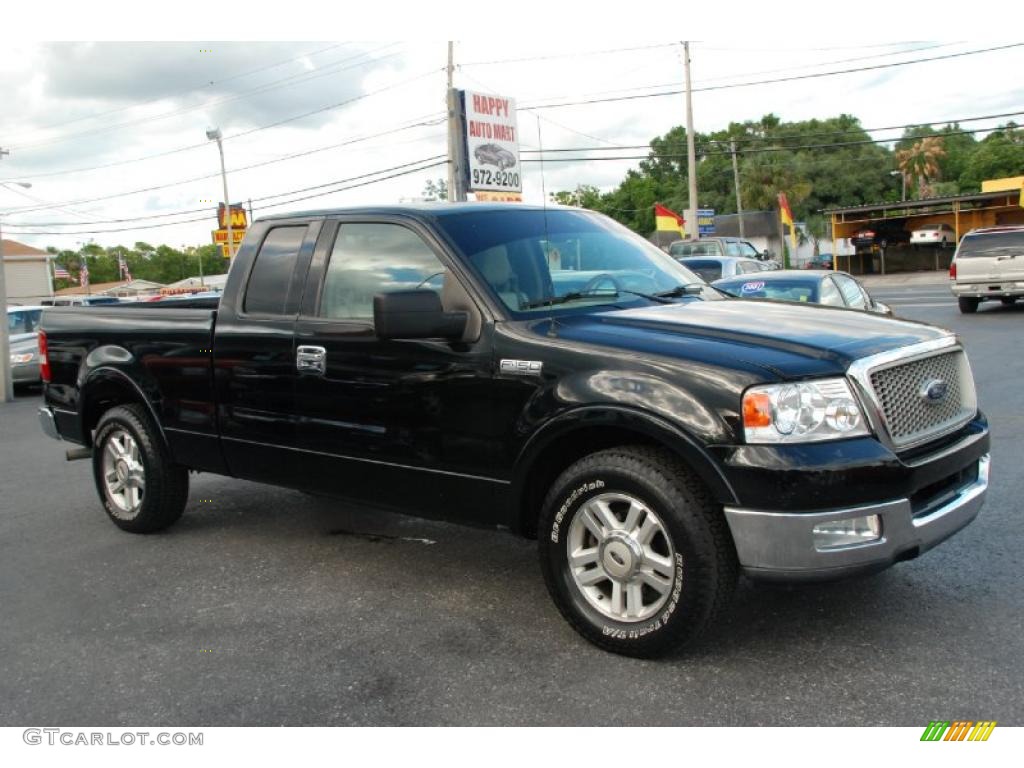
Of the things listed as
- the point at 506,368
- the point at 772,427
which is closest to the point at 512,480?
the point at 506,368

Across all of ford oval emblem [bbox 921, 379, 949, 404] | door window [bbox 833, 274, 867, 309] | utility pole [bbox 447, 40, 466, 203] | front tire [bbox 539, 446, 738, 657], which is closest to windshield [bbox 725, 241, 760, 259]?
Answer: utility pole [bbox 447, 40, 466, 203]

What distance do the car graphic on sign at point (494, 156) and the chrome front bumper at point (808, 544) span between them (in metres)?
25.3

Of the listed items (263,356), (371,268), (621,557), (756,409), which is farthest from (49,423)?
(756,409)

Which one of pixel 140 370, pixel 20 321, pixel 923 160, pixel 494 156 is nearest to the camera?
pixel 140 370

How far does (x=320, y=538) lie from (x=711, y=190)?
3602 inches

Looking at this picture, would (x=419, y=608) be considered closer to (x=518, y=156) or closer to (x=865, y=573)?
(x=865, y=573)

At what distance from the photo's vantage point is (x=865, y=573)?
3438mm

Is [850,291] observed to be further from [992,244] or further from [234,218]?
[234,218]

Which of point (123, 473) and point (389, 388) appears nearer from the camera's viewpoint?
point (389, 388)

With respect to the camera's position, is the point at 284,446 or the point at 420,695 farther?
the point at 284,446

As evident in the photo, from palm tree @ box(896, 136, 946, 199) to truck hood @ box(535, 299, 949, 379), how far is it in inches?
3108

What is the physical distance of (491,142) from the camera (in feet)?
93.4

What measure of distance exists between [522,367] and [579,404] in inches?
13.7
